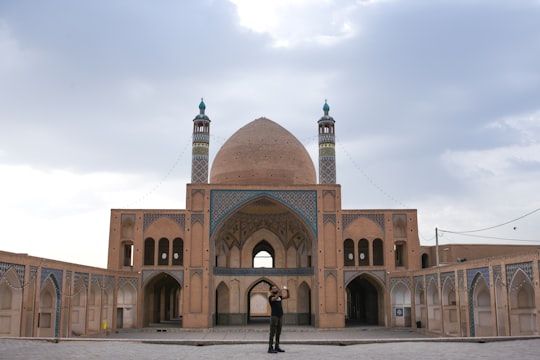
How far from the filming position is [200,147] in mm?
25609

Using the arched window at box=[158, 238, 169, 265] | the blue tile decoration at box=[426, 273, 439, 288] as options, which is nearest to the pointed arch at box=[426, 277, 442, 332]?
the blue tile decoration at box=[426, 273, 439, 288]

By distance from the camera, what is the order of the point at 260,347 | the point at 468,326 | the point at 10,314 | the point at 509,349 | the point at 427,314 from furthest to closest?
1. the point at 427,314
2. the point at 468,326
3. the point at 10,314
4. the point at 260,347
5. the point at 509,349

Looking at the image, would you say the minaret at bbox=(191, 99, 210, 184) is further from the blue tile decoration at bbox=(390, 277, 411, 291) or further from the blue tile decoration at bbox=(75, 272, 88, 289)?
the blue tile decoration at bbox=(390, 277, 411, 291)

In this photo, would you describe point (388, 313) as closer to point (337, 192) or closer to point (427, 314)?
point (427, 314)

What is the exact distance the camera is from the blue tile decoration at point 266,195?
22.3 meters

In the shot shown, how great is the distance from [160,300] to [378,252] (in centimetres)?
1023

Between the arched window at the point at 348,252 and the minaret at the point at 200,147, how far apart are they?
6804mm

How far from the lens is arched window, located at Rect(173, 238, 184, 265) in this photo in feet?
75.1

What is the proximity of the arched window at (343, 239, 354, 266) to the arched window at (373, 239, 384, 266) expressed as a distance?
94cm

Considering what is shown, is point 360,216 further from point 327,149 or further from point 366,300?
point 366,300

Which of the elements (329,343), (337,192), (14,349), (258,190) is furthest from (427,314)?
(14,349)

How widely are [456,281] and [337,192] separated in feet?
23.6

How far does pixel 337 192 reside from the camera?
22.7 m

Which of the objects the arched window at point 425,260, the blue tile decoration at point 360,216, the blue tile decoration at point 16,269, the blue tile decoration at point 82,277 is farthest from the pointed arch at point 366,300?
the blue tile decoration at point 16,269
